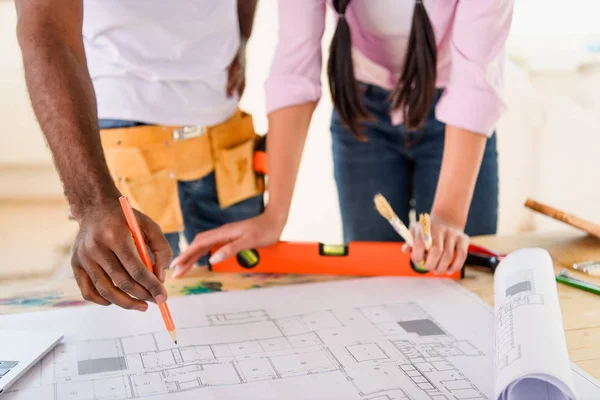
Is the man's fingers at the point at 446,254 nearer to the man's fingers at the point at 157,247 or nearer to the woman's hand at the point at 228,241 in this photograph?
the woman's hand at the point at 228,241

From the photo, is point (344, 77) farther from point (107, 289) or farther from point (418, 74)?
point (107, 289)

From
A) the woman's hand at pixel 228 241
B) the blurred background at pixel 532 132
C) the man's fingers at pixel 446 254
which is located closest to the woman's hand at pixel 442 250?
the man's fingers at pixel 446 254

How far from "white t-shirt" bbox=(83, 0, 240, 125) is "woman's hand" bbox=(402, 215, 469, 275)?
459 millimetres

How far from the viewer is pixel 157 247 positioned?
75 centimetres

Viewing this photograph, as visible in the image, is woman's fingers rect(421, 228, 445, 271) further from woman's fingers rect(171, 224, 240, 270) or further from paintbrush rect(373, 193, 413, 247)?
woman's fingers rect(171, 224, 240, 270)

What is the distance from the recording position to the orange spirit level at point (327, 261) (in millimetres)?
937

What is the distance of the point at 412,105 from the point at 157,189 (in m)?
0.47

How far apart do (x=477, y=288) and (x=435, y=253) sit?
3.1 inches

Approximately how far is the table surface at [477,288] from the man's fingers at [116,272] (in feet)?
0.65

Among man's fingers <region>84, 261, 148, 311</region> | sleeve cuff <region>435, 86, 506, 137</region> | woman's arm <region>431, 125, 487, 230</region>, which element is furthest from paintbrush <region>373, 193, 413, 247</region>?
man's fingers <region>84, 261, 148, 311</region>

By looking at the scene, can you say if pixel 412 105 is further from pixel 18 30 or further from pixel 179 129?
pixel 18 30

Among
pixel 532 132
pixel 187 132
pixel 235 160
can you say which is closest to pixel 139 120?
pixel 187 132

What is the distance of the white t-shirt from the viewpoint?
1.01 m

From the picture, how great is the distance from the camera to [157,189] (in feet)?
3.62
